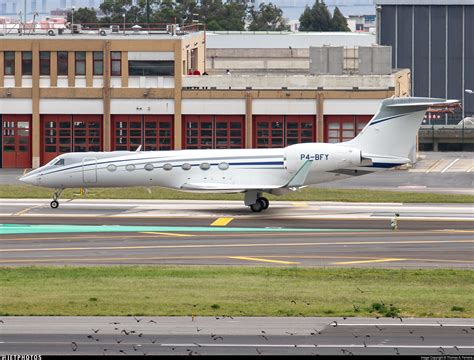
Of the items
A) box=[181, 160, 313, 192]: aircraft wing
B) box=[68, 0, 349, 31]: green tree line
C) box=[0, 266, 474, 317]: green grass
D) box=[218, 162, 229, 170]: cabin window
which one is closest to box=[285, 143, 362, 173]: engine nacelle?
box=[181, 160, 313, 192]: aircraft wing

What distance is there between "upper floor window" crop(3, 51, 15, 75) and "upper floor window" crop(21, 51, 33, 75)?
1.98ft

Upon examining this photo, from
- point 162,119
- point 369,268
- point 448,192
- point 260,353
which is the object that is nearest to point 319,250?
point 369,268

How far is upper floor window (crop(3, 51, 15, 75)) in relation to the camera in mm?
79750

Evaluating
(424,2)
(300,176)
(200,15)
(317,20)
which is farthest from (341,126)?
(317,20)

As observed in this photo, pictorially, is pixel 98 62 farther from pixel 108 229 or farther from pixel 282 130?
pixel 108 229

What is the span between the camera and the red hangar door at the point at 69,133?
79625mm

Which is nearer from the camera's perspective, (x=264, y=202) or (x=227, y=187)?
(x=227, y=187)

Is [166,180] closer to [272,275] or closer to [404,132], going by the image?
[404,132]

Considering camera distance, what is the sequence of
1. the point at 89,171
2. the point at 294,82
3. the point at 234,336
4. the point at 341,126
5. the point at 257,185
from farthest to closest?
the point at 294,82 < the point at 341,126 < the point at 89,171 < the point at 257,185 < the point at 234,336

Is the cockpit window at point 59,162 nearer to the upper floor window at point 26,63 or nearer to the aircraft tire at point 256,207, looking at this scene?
the aircraft tire at point 256,207

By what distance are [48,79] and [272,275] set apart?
1871 inches

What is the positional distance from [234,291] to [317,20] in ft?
554

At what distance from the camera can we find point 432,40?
→ 123562mm

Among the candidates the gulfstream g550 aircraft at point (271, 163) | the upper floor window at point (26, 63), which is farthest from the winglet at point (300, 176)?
the upper floor window at point (26, 63)
